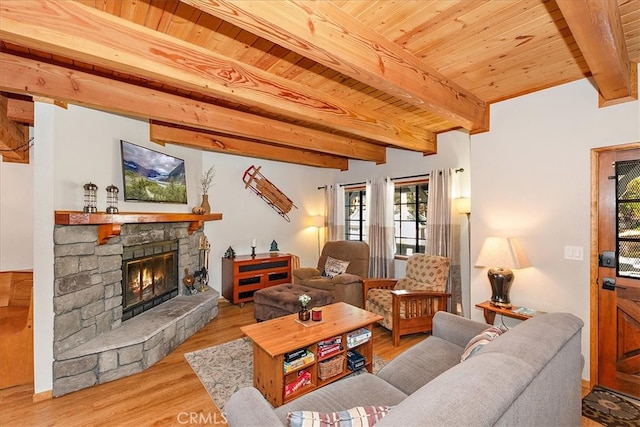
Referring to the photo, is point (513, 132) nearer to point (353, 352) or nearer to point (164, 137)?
point (353, 352)

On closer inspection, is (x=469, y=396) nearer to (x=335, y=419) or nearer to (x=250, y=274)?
(x=335, y=419)

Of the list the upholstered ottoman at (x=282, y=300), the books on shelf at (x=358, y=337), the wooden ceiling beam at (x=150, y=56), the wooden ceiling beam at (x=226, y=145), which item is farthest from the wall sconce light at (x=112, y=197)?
the books on shelf at (x=358, y=337)

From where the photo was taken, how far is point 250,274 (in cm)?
440

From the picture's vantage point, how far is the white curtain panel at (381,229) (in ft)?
14.7

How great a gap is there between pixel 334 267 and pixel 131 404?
2862mm

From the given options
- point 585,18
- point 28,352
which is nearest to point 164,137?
point 28,352

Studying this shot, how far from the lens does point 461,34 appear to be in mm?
1740

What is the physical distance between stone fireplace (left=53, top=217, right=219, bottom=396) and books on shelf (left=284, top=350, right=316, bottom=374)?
1442mm

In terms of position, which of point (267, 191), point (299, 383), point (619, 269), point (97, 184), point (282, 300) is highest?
point (267, 191)

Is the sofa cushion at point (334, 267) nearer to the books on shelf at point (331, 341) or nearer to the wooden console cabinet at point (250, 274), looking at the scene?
the wooden console cabinet at point (250, 274)

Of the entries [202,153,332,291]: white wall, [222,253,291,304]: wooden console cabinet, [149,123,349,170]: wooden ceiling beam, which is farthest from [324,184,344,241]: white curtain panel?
[222,253,291,304]: wooden console cabinet

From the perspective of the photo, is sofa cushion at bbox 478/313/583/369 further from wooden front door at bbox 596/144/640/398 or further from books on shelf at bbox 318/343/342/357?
books on shelf at bbox 318/343/342/357

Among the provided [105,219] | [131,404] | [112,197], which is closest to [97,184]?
[112,197]

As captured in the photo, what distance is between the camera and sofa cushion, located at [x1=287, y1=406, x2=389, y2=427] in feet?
3.27
